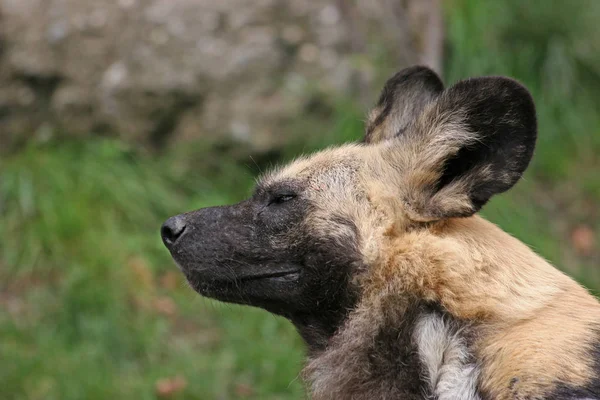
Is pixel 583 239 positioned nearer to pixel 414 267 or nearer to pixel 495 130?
pixel 495 130

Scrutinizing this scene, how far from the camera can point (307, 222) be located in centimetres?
313

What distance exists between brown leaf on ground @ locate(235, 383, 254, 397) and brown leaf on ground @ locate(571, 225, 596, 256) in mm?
2831

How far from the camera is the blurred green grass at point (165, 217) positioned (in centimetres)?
518

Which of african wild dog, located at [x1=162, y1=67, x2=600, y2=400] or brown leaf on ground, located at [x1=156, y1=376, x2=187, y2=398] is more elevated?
african wild dog, located at [x1=162, y1=67, x2=600, y2=400]

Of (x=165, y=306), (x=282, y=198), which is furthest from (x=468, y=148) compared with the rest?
(x=165, y=306)

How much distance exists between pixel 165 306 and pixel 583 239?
3.15m

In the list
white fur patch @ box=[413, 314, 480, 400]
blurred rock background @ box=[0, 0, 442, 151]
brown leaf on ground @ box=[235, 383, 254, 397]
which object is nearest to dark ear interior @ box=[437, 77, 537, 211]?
white fur patch @ box=[413, 314, 480, 400]

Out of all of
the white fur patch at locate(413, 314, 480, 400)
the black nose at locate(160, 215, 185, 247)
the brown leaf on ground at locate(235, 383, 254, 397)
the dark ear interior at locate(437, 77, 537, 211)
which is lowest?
the brown leaf on ground at locate(235, 383, 254, 397)

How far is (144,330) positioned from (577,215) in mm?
3478

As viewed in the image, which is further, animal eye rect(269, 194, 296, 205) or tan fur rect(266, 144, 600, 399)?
animal eye rect(269, 194, 296, 205)

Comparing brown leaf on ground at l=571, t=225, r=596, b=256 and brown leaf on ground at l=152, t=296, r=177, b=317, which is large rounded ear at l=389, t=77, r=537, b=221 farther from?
brown leaf on ground at l=571, t=225, r=596, b=256

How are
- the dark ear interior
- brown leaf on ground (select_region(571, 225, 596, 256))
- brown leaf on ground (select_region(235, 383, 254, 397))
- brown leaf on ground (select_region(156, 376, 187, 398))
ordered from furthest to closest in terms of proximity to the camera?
brown leaf on ground (select_region(571, 225, 596, 256)) → brown leaf on ground (select_region(235, 383, 254, 397)) → brown leaf on ground (select_region(156, 376, 187, 398)) → the dark ear interior

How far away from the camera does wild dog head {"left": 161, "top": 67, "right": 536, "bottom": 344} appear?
2.94 metres

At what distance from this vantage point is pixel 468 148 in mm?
3018
